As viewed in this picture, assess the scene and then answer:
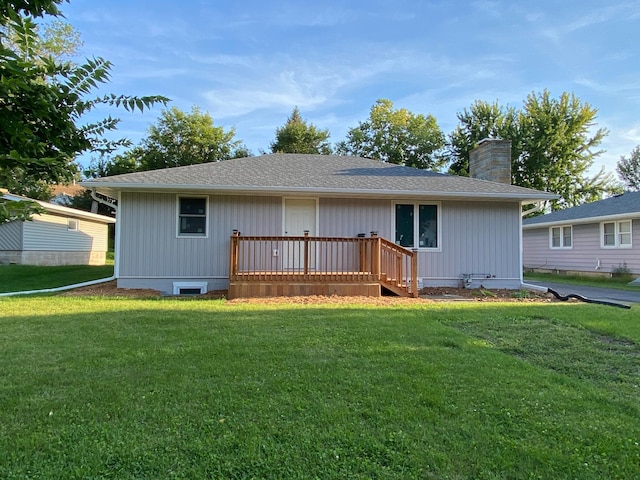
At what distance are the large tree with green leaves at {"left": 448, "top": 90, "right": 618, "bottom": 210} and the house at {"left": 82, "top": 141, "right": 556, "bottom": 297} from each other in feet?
67.0

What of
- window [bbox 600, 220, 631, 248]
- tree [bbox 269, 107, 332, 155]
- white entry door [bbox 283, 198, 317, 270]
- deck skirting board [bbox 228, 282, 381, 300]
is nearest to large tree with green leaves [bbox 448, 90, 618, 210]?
tree [bbox 269, 107, 332, 155]

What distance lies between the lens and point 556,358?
4.27 m

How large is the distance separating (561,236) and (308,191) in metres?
13.8

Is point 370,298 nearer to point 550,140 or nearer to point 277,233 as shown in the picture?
point 277,233

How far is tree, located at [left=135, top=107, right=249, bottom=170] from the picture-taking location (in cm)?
3056

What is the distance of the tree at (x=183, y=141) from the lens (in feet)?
100

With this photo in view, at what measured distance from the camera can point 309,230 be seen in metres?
10.0

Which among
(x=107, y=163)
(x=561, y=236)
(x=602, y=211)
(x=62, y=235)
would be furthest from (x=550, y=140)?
(x=107, y=163)

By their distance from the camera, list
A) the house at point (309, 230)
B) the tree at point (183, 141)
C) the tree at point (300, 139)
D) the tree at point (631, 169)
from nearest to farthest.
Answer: the house at point (309, 230) → the tree at point (183, 141) → the tree at point (300, 139) → the tree at point (631, 169)

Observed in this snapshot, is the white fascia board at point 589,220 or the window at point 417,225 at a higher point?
the white fascia board at point 589,220

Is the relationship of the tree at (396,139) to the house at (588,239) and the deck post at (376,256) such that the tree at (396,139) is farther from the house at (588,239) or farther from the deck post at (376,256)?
the deck post at (376,256)

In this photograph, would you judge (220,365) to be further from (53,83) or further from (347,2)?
(347,2)

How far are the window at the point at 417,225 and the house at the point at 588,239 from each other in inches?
328

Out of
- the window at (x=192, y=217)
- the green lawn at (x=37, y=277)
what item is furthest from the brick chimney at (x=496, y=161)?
the green lawn at (x=37, y=277)
